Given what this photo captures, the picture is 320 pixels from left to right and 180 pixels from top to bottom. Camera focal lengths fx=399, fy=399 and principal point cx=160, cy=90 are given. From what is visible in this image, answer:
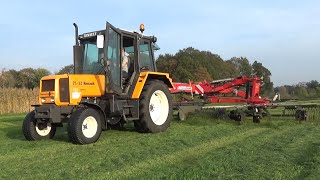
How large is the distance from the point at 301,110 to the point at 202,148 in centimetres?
626

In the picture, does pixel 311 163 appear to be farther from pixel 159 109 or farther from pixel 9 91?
pixel 9 91

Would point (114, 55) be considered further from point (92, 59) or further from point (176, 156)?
point (176, 156)

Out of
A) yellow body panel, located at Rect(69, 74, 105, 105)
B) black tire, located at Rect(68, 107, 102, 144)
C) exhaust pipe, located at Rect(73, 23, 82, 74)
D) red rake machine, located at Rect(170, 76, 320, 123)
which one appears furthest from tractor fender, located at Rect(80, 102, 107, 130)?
red rake machine, located at Rect(170, 76, 320, 123)

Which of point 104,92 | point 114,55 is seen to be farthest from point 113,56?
point 104,92

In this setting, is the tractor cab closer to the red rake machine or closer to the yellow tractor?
the yellow tractor

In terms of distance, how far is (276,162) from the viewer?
6.06 metres

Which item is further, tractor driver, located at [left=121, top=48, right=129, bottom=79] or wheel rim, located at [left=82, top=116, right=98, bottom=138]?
tractor driver, located at [left=121, top=48, right=129, bottom=79]

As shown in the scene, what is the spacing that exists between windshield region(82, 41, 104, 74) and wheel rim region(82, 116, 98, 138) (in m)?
1.48

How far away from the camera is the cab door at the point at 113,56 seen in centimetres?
941

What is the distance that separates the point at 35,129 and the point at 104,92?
6.03 feet

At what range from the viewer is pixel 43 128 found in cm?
963

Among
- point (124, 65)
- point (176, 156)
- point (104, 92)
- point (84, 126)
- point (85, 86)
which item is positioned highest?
point (124, 65)

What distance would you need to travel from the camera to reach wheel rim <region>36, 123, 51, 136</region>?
31.3ft

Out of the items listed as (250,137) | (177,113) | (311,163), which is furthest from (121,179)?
(177,113)
